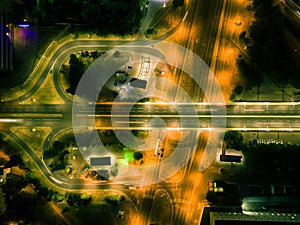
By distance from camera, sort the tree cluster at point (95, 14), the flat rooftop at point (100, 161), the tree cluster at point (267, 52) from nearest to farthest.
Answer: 1. the tree cluster at point (95, 14)
2. the flat rooftop at point (100, 161)
3. the tree cluster at point (267, 52)

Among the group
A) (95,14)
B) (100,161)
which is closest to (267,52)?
(95,14)

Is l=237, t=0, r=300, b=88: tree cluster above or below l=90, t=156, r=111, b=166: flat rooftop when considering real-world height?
above

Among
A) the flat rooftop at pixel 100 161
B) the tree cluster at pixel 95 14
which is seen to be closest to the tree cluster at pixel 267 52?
the tree cluster at pixel 95 14

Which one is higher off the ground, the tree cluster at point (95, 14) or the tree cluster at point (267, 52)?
the tree cluster at point (95, 14)

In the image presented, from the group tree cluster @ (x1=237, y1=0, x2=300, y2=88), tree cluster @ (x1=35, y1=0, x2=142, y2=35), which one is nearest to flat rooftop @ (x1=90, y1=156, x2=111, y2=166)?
tree cluster @ (x1=35, y1=0, x2=142, y2=35)

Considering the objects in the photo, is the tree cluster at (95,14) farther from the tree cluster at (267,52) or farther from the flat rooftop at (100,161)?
the flat rooftop at (100,161)

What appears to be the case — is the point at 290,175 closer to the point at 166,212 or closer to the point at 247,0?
the point at 166,212

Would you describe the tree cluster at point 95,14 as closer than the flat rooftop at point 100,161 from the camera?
Yes

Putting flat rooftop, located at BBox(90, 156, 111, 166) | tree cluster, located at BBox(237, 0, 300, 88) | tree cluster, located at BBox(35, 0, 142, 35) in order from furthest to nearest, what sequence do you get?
tree cluster, located at BBox(237, 0, 300, 88) < flat rooftop, located at BBox(90, 156, 111, 166) < tree cluster, located at BBox(35, 0, 142, 35)

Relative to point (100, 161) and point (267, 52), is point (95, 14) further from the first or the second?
point (267, 52)

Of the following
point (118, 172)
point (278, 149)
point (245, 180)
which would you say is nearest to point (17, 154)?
point (118, 172)

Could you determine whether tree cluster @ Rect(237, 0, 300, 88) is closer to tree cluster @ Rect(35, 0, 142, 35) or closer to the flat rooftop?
tree cluster @ Rect(35, 0, 142, 35)
